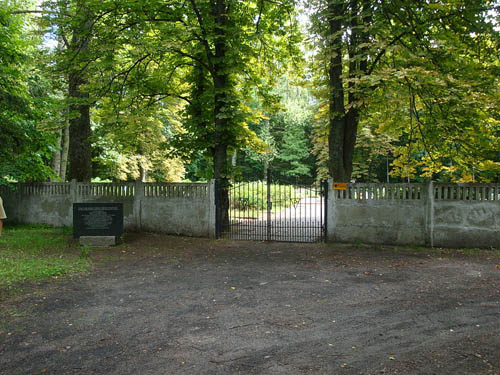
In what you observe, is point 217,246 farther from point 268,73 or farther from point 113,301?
point 268,73

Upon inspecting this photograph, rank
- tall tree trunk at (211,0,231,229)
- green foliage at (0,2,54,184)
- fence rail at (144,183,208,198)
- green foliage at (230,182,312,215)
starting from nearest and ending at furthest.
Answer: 1. green foliage at (0,2,54,184)
2. fence rail at (144,183,208,198)
3. tall tree trunk at (211,0,231,229)
4. green foliage at (230,182,312,215)

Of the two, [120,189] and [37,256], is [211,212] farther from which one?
[37,256]

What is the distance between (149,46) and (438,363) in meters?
9.41

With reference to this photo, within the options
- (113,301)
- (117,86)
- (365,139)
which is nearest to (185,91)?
(117,86)

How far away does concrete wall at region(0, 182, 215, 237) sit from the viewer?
11.6 metres

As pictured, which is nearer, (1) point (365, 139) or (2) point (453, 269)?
(2) point (453, 269)

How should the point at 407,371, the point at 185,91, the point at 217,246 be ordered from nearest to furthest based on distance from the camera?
the point at 407,371
the point at 217,246
the point at 185,91

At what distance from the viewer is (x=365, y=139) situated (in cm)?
3669

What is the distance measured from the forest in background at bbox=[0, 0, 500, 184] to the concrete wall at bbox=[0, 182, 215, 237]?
2.74ft

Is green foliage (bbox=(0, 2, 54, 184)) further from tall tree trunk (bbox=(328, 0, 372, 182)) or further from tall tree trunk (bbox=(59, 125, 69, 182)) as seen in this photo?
tall tree trunk (bbox=(328, 0, 372, 182))

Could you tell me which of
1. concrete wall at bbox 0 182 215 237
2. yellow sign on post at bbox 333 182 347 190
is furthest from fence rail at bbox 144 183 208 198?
yellow sign on post at bbox 333 182 347 190

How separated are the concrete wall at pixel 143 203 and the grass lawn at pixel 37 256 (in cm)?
119

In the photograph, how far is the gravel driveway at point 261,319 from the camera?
3.69m

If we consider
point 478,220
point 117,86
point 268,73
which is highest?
point 268,73
